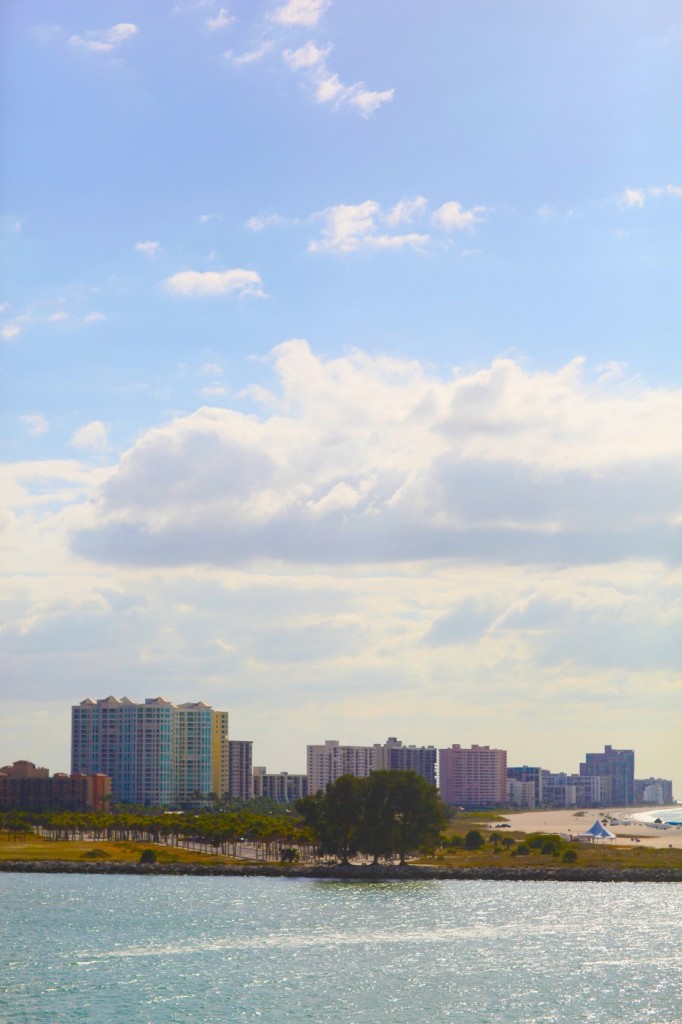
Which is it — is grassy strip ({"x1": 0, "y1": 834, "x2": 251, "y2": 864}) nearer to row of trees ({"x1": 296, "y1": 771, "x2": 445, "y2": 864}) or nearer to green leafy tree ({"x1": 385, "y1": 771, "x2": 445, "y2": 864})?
row of trees ({"x1": 296, "y1": 771, "x2": 445, "y2": 864})

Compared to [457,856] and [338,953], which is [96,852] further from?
[338,953]

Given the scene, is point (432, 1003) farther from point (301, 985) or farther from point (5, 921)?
point (5, 921)

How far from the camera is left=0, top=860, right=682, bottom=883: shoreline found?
400ft

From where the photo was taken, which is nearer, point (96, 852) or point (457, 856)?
point (457, 856)

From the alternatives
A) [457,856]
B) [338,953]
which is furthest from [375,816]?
[338,953]

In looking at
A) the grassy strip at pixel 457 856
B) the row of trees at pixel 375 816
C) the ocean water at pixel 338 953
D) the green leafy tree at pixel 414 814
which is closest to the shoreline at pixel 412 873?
the row of trees at pixel 375 816

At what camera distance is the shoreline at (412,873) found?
122 meters

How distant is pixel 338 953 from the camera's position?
7544cm

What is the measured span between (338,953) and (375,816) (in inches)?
1956

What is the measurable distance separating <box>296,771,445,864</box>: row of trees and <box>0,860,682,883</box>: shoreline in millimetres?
1941

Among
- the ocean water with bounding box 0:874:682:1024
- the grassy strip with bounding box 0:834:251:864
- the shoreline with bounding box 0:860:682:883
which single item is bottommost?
the grassy strip with bounding box 0:834:251:864

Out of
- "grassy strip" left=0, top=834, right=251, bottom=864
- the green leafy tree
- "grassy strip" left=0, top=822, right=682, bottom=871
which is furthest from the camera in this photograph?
"grassy strip" left=0, top=834, right=251, bottom=864

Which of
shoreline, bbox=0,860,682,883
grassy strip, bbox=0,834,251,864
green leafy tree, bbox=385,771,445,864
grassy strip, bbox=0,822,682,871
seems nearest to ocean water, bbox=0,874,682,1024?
shoreline, bbox=0,860,682,883

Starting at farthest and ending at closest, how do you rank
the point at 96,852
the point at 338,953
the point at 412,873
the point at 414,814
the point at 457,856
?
the point at 96,852 < the point at 457,856 < the point at 414,814 < the point at 412,873 < the point at 338,953
